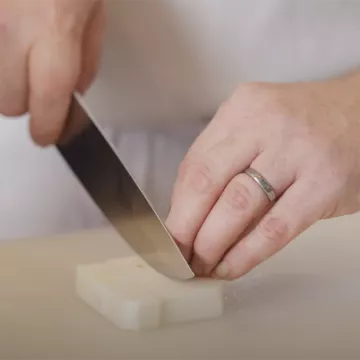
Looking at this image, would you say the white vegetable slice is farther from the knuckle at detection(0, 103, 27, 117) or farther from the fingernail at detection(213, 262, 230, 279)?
the knuckle at detection(0, 103, 27, 117)

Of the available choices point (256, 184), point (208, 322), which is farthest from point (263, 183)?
point (208, 322)

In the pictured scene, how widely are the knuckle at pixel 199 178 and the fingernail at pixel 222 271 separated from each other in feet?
0.19

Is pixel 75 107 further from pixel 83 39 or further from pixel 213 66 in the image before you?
pixel 213 66

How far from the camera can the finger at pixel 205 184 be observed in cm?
58

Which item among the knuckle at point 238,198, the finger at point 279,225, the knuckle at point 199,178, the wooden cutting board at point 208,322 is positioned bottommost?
the wooden cutting board at point 208,322

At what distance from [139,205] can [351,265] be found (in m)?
0.20

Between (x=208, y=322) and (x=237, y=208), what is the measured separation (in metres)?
0.09

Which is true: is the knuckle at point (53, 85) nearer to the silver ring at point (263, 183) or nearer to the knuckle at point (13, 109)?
the knuckle at point (13, 109)

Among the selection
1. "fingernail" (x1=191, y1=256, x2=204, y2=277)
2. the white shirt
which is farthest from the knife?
the white shirt

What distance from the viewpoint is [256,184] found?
57 centimetres

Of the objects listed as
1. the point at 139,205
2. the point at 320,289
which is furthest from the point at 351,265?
the point at 139,205

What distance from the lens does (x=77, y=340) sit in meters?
0.56

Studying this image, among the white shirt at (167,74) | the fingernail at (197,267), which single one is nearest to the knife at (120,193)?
the fingernail at (197,267)

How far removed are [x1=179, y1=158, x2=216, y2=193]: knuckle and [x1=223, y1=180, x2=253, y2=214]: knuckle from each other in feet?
0.05
